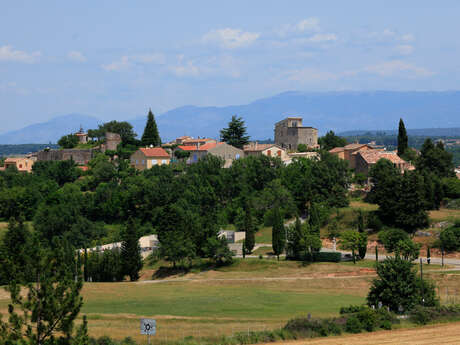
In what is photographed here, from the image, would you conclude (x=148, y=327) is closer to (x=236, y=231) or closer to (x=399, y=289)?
(x=399, y=289)

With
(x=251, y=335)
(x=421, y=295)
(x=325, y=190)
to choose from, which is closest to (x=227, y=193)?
(x=325, y=190)

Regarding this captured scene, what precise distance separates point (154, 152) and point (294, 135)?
26.1 meters

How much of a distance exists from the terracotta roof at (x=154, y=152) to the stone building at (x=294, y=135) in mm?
23067

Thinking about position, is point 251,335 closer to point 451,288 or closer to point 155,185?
point 451,288

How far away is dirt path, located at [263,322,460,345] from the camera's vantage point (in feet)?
100

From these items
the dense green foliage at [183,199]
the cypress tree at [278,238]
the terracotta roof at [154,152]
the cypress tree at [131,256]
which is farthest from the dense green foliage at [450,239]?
the terracotta roof at [154,152]

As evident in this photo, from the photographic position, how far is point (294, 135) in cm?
11144

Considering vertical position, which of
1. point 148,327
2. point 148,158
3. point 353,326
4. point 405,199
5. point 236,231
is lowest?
point 353,326

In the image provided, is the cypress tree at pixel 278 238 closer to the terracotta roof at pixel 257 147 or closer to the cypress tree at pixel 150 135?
the terracotta roof at pixel 257 147

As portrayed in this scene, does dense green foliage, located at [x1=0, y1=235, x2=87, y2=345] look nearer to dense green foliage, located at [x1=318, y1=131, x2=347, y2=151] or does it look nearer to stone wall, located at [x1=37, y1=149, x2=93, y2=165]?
dense green foliage, located at [x1=318, y1=131, x2=347, y2=151]

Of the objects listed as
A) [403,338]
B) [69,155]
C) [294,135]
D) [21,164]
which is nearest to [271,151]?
[294,135]

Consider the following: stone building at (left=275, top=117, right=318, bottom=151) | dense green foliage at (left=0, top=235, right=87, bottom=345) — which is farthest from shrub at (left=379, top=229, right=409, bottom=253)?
stone building at (left=275, top=117, right=318, bottom=151)

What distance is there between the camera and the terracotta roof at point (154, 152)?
102981 millimetres

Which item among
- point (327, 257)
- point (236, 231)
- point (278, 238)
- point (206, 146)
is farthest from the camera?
point (206, 146)
